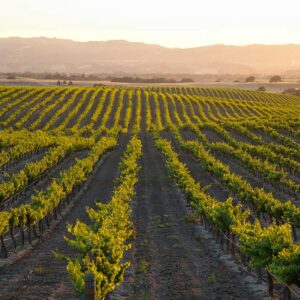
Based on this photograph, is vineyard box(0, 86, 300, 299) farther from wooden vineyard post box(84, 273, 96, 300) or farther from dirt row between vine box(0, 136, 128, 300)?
wooden vineyard post box(84, 273, 96, 300)

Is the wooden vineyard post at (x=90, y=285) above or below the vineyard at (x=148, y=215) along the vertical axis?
above

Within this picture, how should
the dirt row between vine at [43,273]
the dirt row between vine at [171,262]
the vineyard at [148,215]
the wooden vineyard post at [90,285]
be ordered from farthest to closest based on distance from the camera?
1. the dirt row between vine at [171,262]
2. the dirt row between vine at [43,273]
3. the vineyard at [148,215]
4. the wooden vineyard post at [90,285]

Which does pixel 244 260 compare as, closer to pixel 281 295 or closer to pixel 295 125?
pixel 281 295

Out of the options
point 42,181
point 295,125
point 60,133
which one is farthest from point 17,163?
point 295,125

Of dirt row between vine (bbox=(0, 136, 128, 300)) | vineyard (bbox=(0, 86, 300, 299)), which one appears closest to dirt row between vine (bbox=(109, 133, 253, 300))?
vineyard (bbox=(0, 86, 300, 299))

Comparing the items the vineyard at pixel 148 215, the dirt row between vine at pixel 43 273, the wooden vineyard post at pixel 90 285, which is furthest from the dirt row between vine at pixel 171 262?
the wooden vineyard post at pixel 90 285

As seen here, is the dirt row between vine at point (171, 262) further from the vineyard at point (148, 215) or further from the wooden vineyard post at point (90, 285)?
the wooden vineyard post at point (90, 285)

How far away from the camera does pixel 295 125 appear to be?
91.1m

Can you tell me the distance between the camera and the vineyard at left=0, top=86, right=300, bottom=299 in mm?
21906

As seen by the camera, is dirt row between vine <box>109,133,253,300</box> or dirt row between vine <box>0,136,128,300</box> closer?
dirt row between vine <box>0,136,128,300</box>

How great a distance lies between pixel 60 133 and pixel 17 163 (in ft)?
77.1

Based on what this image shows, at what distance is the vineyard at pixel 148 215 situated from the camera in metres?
21.9

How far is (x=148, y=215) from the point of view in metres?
38.9

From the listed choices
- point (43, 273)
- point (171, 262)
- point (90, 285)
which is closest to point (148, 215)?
point (171, 262)
